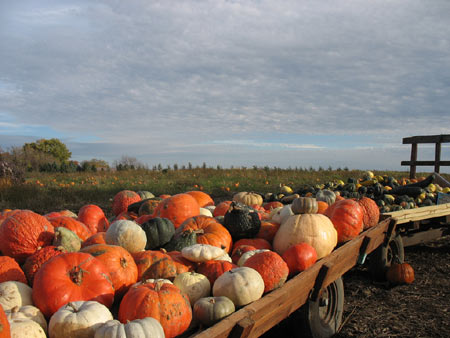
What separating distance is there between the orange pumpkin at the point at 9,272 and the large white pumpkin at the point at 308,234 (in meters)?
2.21

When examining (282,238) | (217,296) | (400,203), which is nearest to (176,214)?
(282,238)

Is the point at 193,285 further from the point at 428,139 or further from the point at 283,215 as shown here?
the point at 428,139

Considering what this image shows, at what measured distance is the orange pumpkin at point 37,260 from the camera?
8.23 feet

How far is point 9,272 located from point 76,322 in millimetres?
875

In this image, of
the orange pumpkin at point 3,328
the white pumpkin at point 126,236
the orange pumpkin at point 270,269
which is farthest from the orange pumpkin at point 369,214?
the orange pumpkin at point 3,328

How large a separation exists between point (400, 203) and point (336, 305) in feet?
10.5

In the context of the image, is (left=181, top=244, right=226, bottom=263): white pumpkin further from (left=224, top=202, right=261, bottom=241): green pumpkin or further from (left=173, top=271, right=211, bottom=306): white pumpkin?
(left=224, top=202, right=261, bottom=241): green pumpkin

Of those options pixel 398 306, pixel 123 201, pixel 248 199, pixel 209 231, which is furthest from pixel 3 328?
pixel 248 199

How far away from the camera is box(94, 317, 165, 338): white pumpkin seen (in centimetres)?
169

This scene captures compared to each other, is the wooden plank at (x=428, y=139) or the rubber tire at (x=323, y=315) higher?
the wooden plank at (x=428, y=139)

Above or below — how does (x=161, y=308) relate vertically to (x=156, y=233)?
below

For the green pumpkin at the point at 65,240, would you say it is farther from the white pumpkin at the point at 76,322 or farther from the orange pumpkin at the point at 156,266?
the white pumpkin at the point at 76,322

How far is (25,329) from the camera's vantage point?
5.74 ft

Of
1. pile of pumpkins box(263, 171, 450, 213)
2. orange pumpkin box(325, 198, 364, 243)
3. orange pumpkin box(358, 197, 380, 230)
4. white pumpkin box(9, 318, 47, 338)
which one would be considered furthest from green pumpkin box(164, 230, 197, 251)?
pile of pumpkins box(263, 171, 450, 213)
